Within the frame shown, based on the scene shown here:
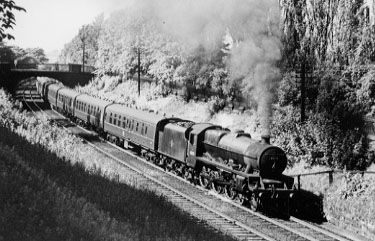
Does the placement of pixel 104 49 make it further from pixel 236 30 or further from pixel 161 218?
pixel 161 218

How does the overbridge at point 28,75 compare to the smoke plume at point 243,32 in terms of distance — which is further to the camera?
the overbridge at point 28,75

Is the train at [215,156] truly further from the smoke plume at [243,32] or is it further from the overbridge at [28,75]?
the overbridge at [28,75]

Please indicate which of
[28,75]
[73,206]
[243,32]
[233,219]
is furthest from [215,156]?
[28,75]

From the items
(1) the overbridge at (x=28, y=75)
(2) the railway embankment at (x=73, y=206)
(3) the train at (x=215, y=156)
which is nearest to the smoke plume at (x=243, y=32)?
(3) the train at (x=215, y=156)

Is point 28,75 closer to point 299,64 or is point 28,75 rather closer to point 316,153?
point 299,64

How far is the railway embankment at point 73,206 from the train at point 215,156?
3.09m

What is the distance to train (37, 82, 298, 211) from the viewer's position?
15211 mm

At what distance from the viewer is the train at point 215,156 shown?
15.2 meters

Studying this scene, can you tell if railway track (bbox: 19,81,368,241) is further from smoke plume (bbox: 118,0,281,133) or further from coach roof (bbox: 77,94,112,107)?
coach roof (bbox: 77,94,112,107)

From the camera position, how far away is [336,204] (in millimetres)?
16156

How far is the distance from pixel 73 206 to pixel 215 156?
832 centimetres

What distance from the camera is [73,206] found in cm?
998

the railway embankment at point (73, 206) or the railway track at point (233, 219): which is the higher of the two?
the railway embankment at point (73, 206)

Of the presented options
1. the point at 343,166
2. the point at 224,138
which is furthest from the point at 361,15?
the point at 224,138
